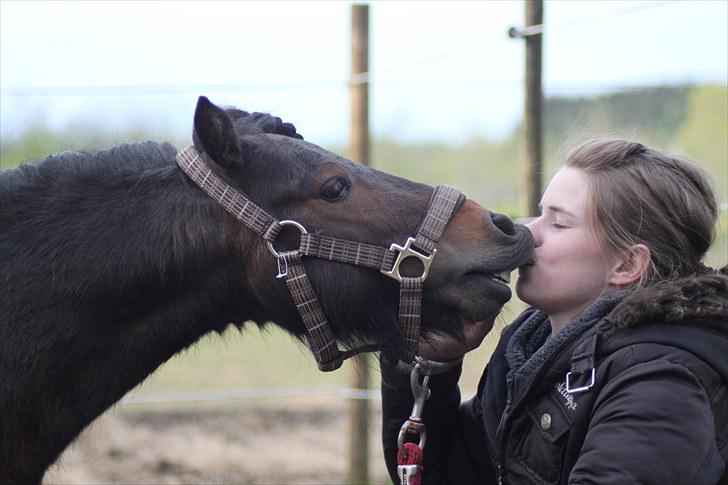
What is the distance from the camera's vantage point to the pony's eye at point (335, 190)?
2.44 metres

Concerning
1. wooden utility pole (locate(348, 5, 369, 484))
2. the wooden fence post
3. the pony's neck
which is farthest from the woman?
wooden utility pole (locate(348, 5, 369, 484))

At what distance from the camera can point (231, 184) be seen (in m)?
2.44

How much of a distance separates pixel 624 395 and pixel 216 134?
1162 millimetres

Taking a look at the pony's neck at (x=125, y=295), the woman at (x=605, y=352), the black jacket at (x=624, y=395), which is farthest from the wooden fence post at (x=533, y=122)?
the pony's neck at (x=125, y=295)

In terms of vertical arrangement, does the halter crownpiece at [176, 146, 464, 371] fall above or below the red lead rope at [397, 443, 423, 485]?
above

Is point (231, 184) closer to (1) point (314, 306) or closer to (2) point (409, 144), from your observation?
(1) point (314, 306)

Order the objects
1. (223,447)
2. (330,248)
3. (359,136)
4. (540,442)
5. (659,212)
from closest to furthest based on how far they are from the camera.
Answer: (540,442), (659,212), (330,248), (359,136), (223,447)

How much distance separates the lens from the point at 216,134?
2389mm

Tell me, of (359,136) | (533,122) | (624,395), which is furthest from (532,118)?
(624,395)

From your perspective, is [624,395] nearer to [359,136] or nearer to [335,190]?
[335,190]

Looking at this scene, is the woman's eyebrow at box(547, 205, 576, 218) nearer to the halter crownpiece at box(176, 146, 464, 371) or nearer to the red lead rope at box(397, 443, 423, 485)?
the halter crownpiece at box(176, 146, 464, 371)

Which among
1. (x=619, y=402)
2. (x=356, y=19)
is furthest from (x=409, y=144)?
(x=619, y=402)

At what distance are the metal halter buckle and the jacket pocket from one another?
429 mm

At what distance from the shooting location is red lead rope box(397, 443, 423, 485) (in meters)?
2.44
